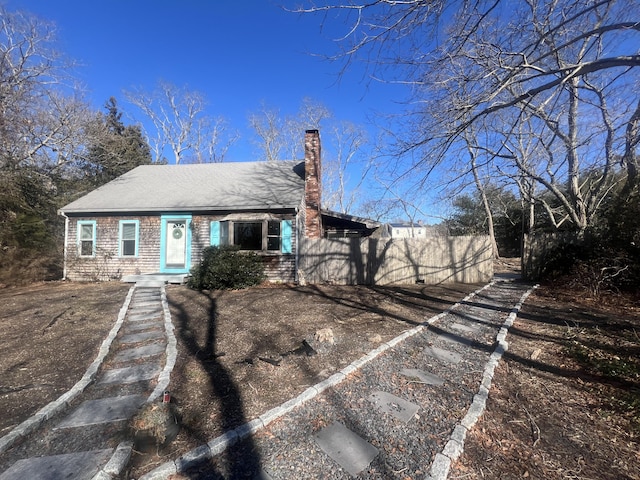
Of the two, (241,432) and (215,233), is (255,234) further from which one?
(241,432)

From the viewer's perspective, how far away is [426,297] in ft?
26.7

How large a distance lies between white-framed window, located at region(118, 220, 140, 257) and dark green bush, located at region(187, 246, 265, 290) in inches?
131

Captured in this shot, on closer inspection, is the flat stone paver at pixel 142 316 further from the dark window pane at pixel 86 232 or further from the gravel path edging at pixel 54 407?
the dark window pane at pixel 86 232

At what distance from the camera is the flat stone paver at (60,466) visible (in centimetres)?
213

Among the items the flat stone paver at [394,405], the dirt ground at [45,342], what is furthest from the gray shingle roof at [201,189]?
the flat stone paver at [394,405]

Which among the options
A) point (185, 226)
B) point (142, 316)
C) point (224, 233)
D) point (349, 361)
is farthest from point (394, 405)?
point (185, 226)

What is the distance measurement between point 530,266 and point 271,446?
37.4 ft

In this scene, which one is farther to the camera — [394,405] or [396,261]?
[396,261]

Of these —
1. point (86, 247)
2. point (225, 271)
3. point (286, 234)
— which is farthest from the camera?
point (86, 247)

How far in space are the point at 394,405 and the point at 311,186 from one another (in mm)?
9802

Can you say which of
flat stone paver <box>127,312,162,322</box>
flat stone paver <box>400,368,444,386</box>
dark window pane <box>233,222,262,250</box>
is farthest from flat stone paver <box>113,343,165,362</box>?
dark window pane <box>233,222,262,250</box>

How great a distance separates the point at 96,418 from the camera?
283cm

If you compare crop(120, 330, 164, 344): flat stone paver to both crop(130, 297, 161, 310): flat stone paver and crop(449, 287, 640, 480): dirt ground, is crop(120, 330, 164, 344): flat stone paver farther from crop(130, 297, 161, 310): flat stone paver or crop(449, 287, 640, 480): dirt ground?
crop(449, 287, 640, 480): dirt ground

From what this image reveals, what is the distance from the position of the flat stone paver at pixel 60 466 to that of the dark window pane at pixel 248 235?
8840 millimetres
